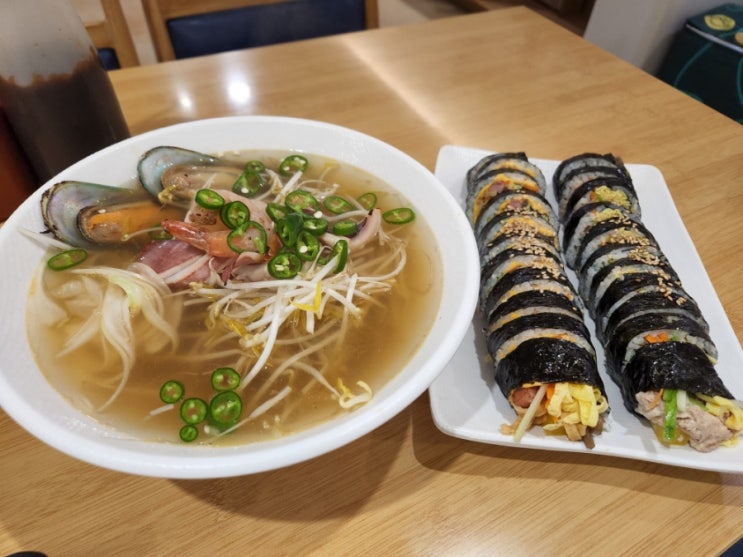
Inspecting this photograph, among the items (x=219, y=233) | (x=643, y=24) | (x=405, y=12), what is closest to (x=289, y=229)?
(x=219, y=233)

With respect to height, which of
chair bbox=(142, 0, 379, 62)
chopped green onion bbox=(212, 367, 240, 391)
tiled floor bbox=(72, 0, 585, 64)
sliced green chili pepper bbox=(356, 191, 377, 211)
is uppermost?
sliced green chili pepper bbox=(356, 191, 377, 211)

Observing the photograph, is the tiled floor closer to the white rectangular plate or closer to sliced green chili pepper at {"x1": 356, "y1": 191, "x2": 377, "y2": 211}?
sliced green chili pepper at {"x1": 356, "y1": 191, "x2": 377, "y2": 211}

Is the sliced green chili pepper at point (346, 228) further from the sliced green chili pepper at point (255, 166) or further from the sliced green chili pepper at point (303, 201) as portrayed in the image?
the sliced green chili pepper at point (255, 166)

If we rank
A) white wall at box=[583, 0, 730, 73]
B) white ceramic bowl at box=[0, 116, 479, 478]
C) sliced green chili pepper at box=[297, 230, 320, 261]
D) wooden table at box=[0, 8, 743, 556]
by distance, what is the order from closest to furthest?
white ceramic bowl at box=[0, 116, 479, 478], wooden table at box=[0, 8, 743, 556], sliced green chili pepper at box=[297, 230, 320, 261], white wall at box=[583, 0, 730, 73]

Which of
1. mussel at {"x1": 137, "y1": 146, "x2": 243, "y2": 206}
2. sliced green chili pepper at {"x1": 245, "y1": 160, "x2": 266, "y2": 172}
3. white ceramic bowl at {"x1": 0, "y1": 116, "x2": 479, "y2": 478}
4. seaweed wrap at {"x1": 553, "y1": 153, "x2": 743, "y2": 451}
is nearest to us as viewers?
white ceramic bowl at {"x1": 0, "y1": 116, "x2": 479, "y2": 478}

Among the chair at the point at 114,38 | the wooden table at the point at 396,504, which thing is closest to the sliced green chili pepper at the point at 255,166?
the wooden table at the point at 396,504

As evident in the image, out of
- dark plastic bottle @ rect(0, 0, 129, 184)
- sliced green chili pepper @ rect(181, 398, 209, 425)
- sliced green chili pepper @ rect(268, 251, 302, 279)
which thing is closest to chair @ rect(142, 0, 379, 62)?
dark plastic bottle @ rect(0, 0, 129, 184)
